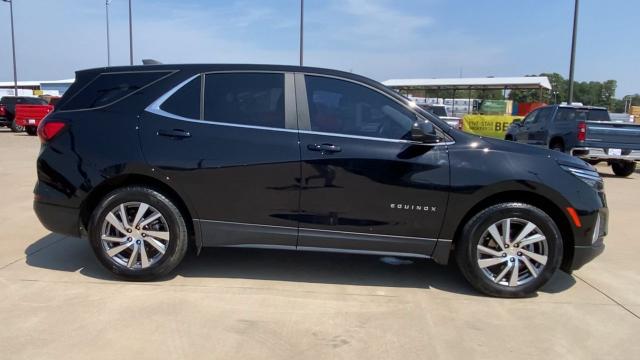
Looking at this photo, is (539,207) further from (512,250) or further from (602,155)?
(602,155)

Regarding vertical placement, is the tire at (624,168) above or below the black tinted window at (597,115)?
below

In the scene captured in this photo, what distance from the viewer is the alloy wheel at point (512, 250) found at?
4348 millimetres

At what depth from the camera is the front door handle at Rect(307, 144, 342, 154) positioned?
14.2 ft

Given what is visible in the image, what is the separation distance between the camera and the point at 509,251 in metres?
4.38

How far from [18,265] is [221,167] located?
2.21 meters

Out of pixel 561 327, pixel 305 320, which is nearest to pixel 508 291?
pixel 561 327

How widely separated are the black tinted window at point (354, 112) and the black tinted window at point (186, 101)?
0.95m

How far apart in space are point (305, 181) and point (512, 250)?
177 cm

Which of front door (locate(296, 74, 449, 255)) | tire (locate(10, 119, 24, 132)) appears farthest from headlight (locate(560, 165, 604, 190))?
tire (locate(10, 119, 24, 132))

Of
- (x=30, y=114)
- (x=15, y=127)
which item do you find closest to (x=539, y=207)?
(x=30, y=114)

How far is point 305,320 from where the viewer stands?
3893 millimetres

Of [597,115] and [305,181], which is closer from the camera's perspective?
[305,181]

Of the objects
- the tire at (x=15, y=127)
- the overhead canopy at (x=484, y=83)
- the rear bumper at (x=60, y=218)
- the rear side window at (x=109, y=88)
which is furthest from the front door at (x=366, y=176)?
the overhead canopy at (x=484, y=83)

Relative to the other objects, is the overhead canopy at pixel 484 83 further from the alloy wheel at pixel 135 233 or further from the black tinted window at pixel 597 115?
the alloy wheel at pixel 135 233
